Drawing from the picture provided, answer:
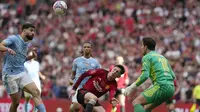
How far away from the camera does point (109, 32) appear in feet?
101

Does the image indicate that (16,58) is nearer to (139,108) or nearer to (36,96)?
(36,96)

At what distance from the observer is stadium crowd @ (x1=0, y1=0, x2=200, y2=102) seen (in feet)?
90.0

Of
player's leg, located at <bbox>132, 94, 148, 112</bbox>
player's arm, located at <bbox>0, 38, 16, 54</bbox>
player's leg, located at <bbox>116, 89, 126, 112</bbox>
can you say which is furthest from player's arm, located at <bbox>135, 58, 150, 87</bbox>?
player's leg, located at <bbox>116, 89, 126, 112</bbox>

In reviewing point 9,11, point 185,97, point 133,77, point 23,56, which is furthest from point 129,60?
point 23,56

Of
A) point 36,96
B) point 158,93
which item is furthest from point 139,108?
point 36,96

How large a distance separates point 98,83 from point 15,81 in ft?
6.48

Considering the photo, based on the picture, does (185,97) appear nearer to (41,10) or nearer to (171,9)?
(171,9)

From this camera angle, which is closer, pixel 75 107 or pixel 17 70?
pixel 17 70

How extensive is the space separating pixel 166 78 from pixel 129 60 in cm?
1269

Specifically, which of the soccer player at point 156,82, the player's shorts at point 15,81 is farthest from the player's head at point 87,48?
the soccer player at point 156,82

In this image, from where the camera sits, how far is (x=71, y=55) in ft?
97.1

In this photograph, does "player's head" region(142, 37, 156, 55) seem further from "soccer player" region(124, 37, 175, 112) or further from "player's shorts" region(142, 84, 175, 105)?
"player's shorts" region(142, 84, 175, 105)

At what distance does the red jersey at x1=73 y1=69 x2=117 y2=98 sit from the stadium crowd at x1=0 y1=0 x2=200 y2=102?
363 inches

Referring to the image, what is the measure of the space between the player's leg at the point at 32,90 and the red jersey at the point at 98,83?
110cm
